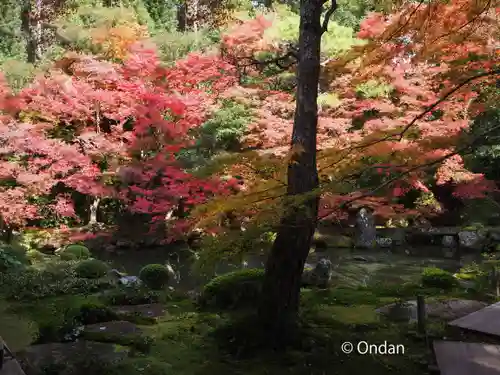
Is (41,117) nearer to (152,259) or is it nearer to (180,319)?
(152,259)

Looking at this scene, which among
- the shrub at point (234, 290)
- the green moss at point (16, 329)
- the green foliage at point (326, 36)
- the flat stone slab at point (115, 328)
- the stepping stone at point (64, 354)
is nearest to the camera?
the stepping stone at point (64, 354)

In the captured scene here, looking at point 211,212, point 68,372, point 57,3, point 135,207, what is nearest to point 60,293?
point 68,372

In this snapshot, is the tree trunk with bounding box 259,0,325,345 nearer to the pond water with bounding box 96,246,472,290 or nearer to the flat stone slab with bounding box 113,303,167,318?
the flat stone slab with bounding box 113,303,167,318

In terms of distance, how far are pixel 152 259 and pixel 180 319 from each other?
6853 mm

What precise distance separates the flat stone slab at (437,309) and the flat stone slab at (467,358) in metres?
1.79

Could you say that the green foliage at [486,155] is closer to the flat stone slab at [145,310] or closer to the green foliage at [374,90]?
the green foliage at [374,90]

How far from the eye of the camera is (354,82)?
4586 millimetres

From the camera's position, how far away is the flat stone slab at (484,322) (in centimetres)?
329

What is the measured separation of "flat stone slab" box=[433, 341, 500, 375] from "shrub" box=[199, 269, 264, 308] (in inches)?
97.0

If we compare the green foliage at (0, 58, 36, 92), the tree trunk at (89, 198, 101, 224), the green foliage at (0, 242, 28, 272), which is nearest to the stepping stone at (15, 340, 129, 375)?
the green foliage at (0, 242, 28, 272)

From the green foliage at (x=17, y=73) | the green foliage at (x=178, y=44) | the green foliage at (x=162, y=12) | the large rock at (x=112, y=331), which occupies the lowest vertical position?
the large rock at (x=112, y=331)

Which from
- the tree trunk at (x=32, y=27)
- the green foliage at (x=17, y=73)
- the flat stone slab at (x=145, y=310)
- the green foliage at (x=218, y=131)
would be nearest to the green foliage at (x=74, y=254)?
the green foliage at (x=218, y=131)

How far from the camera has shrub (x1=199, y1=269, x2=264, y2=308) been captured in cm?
550

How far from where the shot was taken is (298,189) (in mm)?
3906
